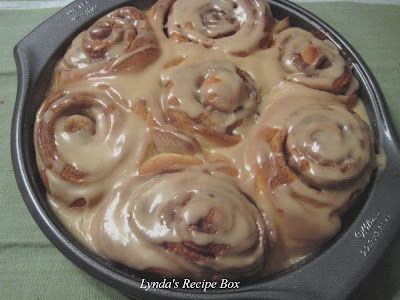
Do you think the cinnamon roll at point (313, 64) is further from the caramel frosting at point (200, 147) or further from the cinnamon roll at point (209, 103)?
the cinnamon roll at point (209, 103)

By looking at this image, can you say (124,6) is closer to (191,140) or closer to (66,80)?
(66,80)

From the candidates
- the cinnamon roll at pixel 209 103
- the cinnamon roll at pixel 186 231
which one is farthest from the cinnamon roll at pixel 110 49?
the cinnamon roll at pixel 186 231

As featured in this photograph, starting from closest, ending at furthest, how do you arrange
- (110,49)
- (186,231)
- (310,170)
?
(186,231), (310,170), (110,49)

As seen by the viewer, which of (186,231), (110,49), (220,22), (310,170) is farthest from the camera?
(220,22)

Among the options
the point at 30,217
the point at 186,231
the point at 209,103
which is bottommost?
the point at 30,217

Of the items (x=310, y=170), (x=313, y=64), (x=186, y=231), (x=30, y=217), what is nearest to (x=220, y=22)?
(x=313, y=64)

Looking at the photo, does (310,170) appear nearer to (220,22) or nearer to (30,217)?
(220,22)

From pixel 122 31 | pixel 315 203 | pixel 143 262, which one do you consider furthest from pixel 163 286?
pixel 122 31
